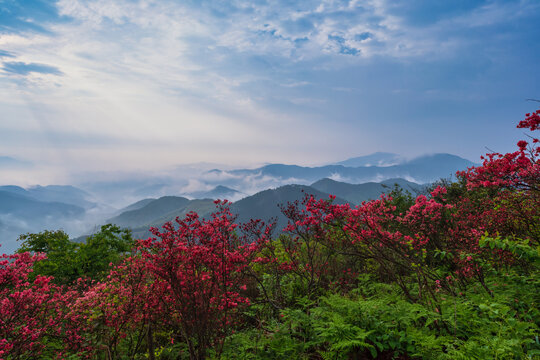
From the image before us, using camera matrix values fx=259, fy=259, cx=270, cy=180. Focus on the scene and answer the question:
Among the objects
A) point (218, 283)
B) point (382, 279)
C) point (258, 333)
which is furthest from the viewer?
point (382, 279)

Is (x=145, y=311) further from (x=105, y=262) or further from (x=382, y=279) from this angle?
(x=105, y=262)

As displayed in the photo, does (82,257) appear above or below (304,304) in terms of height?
below

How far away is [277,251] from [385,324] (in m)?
8.46

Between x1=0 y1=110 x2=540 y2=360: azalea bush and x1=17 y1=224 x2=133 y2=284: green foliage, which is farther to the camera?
x1=17 y1=224 x2=133 y2=284: green foliage

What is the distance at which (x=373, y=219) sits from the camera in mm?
5930

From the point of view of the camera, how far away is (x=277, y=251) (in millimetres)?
12062

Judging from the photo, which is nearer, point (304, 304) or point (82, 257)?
Answer: point (304, 304)

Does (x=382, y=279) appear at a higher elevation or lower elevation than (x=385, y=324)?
lower

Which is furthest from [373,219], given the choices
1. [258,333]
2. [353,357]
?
[258,333]

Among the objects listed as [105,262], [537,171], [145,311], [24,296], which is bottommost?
[105,262]

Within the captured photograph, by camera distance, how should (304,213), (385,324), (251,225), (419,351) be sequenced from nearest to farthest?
(419,351) → (385,324) → (304,213) → (251,225)

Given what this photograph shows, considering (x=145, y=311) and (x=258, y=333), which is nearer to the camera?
(x=145, y=311)

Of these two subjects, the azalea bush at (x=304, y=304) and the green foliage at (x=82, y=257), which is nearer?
the azalea bush at (x=304, y=304)

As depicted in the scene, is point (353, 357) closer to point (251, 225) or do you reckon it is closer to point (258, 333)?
point (258, 333)
